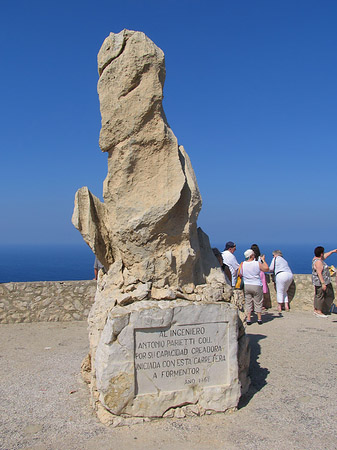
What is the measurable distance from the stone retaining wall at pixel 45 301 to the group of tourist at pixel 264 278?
11.7 feet

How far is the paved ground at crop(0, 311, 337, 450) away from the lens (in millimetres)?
4105

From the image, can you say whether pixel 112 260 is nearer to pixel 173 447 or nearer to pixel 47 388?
pixel 47 388

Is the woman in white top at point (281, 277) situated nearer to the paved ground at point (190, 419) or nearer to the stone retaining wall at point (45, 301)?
the paved ground at point (190, 419)

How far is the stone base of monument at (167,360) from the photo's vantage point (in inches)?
177

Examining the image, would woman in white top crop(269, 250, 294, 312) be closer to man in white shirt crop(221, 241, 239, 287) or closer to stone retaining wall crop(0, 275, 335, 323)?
man in white shirt crop(221, 241, 239, 287)

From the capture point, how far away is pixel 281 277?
11.0 m

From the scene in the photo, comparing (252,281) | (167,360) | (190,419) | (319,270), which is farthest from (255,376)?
(319,270)

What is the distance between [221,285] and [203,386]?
1.25 m

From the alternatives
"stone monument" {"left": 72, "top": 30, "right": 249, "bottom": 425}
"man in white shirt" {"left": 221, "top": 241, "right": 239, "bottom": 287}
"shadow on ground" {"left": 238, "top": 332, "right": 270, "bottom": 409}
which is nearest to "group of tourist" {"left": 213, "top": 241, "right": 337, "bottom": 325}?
"man in white shirt" {"left": 221, "top": 241, "right": 239, "bottom": 287}

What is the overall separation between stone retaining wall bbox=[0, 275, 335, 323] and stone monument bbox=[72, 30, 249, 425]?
4.91 m

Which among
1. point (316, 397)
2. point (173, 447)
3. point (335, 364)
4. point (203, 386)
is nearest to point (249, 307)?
point (335, 364)

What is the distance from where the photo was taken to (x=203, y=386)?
4.79 metres

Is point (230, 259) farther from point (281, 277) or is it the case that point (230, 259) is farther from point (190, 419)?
point (190, 419)

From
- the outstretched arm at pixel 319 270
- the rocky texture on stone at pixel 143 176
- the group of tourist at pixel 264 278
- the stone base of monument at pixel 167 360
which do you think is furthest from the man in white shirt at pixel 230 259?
the stone base of monument at pixel 167 360
